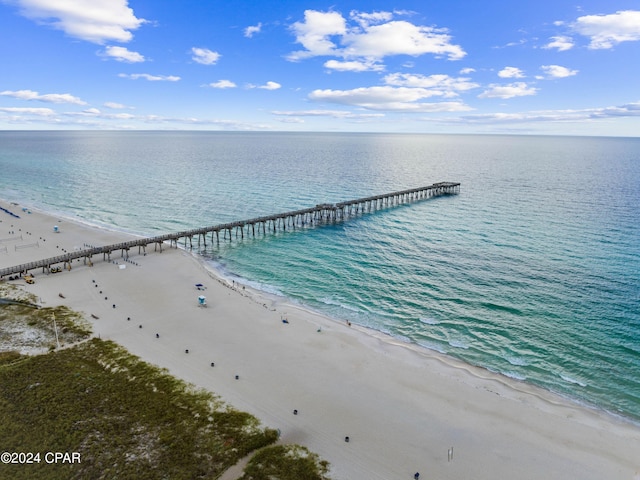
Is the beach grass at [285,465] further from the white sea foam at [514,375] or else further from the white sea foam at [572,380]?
the white sea foam at [572,380]

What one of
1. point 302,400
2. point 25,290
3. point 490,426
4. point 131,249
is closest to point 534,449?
point 490,426

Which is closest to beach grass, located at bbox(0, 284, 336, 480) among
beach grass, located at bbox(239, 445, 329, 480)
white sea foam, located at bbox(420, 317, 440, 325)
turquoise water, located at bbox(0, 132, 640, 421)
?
beach grass, located at bbox(239, 445, 329, 480)

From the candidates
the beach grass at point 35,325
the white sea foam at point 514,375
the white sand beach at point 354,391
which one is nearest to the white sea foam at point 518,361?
the white sea foam at point 514,375

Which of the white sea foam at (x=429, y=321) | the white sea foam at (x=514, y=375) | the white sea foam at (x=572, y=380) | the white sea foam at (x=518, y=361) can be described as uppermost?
the white sea foam at (x=429, y=321)

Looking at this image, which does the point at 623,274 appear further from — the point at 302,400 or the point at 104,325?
the point at 104,325

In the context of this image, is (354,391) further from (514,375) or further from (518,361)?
(518,361)

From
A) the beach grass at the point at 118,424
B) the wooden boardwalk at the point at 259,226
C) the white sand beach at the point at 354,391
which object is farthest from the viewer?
the wooden boardwalk at the point at 259,226
